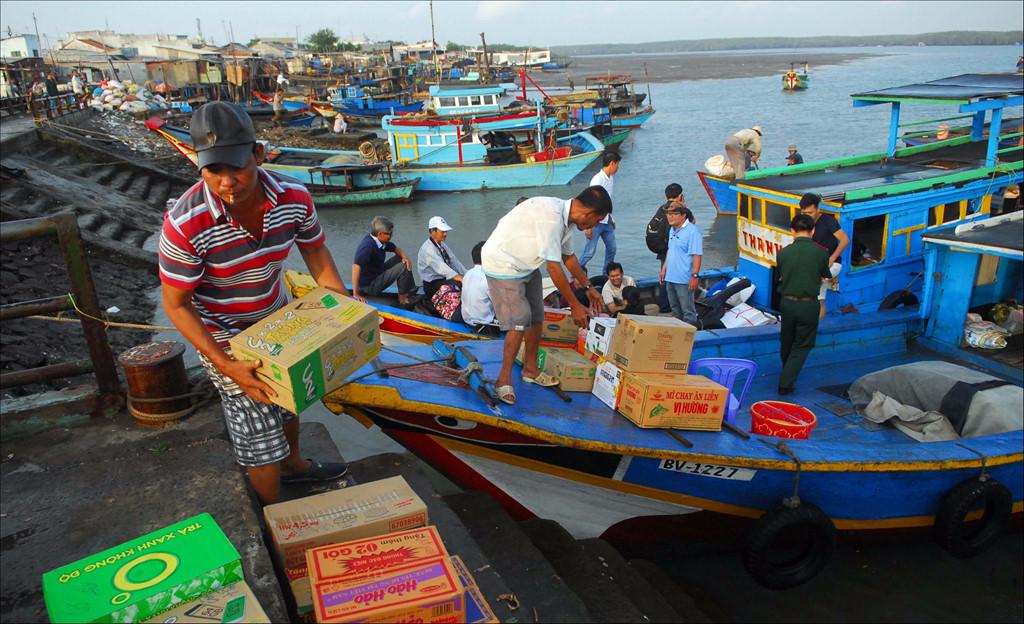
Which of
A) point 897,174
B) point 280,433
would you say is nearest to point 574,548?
point 280,433

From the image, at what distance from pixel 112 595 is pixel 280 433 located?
111 centimetres

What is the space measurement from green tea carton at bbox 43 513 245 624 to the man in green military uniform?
4.75 m

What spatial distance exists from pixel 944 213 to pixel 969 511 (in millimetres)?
4143

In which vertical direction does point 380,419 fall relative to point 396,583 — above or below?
below

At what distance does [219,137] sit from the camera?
8.39 feet

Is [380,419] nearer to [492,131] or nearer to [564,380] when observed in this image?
[564,380]

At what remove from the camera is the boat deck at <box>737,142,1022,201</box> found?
305 inches

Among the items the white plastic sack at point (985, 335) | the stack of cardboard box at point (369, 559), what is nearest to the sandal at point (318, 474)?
the stack of cardboard box at point (369, 559)

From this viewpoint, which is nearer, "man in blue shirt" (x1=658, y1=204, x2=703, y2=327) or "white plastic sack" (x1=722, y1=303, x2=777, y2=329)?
"man in blue shirt" (x1=658, y1=204, x2=703, y2=327)

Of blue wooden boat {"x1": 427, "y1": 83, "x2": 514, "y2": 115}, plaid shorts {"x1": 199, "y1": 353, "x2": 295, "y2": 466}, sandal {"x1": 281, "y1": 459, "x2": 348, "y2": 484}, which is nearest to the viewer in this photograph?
plaid shorts {"x1": 199, "y1": 353, "x2": 295, "y2": 466}

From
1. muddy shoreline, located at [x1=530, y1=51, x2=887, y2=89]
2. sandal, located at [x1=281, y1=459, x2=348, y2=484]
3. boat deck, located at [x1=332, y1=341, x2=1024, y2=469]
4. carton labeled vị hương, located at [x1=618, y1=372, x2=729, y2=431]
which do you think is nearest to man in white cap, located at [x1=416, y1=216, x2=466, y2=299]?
boat deck, located at [x1=332, y1=341, x2=1024, y2=469]

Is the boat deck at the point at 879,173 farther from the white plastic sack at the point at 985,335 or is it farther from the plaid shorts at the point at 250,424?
the plaid shorts at the point at 250,424

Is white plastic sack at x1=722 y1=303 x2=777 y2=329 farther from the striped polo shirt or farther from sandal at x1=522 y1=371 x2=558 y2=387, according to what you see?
the striped polo shirt

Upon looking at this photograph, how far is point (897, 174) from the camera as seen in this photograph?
8258mm
